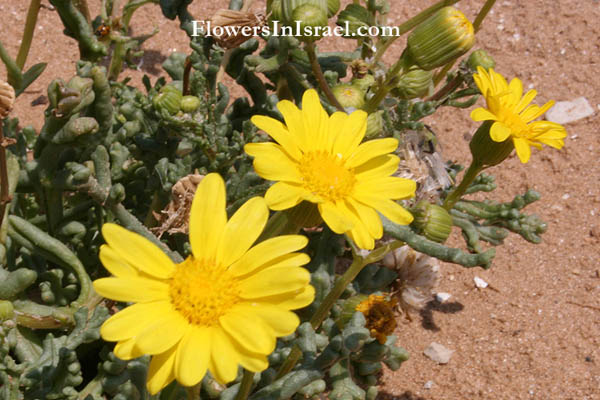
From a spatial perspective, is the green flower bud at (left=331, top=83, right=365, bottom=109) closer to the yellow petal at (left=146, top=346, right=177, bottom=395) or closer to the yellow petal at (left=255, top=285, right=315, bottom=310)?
the yellow petal at (left=255, top=285, right=315, bottom=310)

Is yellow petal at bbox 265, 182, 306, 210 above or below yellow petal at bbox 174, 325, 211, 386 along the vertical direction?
above

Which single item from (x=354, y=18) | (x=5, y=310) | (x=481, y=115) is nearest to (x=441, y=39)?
(x=481, y=115)

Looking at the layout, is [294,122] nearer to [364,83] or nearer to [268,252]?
[268,252]

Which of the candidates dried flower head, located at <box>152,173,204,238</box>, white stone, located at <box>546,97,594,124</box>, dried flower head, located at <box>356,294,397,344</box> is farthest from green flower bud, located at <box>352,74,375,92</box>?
white stone, located at <box>546,97,594,124</box>

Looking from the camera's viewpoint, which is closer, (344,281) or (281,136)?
(281,136)

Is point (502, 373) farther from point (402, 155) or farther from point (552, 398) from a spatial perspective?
point (402, 155)

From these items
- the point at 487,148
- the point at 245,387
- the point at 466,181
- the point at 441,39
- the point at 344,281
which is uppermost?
the point at 441,39
